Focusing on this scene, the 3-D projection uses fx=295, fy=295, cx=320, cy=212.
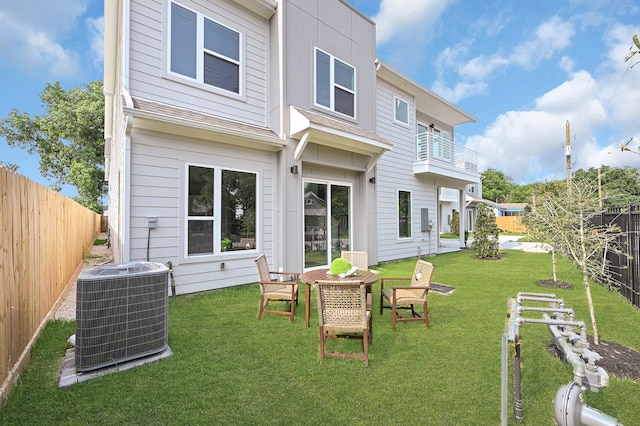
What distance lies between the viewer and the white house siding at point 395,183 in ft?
34.2

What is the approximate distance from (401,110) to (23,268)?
37.5ft

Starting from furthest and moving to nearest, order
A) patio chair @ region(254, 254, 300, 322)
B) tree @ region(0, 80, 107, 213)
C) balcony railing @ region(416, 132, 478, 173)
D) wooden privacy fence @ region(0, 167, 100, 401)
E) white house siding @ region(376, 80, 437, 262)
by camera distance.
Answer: tree @ region(0, 80, 107, 213) → balcony railing @ region(416, 132, 478, 173) → white house siding @ region(376, 80, 437, 262) → patio chair @ region(254, 254, 300, 322) → wooden privacy fence @ region(0, 167, 100, 401)

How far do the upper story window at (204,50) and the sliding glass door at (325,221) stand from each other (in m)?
3.17

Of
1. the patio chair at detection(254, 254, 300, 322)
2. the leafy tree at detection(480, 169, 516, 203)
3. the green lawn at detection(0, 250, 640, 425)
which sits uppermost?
the leafy tree at detection(480, 169, 516, 203)

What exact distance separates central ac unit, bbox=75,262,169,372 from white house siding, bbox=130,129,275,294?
7.35 feet

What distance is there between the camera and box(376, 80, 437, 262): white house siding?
410 inches

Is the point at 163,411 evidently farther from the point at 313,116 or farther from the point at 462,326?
the point at 313,116

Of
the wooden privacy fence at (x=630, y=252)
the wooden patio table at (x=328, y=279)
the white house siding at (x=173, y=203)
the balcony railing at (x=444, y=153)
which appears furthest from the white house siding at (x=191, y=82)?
the wooden privacy fence at (x=630, y=252)

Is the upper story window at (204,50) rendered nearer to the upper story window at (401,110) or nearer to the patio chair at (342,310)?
the patio chair at (342,310)

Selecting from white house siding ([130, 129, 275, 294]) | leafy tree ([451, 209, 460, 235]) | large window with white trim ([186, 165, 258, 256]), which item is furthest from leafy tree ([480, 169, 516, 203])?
white house siding ([130, 129, 275, 294])

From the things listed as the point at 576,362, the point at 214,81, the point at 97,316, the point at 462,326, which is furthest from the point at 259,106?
the point at 576,362

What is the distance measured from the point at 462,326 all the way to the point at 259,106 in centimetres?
635

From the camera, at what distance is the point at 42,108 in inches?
880

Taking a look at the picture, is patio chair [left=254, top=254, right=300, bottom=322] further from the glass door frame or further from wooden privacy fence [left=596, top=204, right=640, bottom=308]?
wooden privacy fence [left=596, top=204, right=640, bottom=308]
